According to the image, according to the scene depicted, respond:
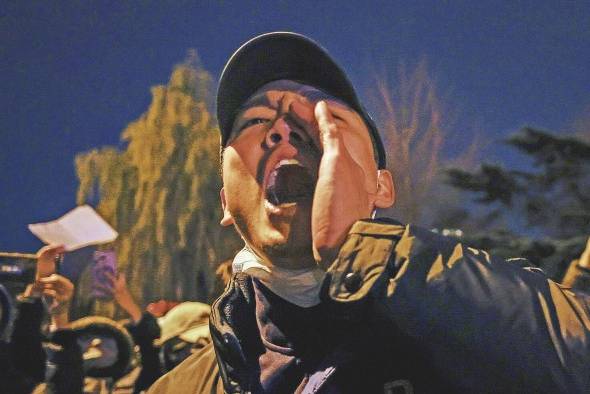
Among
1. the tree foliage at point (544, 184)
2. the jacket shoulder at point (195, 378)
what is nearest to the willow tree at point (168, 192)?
the tree foliage at point (544, 184)

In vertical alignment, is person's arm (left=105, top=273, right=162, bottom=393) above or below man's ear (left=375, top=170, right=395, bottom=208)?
below

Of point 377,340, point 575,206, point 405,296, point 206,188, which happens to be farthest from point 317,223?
point 206,188

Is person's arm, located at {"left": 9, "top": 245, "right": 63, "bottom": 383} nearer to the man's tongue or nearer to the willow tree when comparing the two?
the man's tongue

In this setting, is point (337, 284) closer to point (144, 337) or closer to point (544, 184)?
point (144, 337)

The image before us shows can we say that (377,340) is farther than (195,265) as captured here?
No

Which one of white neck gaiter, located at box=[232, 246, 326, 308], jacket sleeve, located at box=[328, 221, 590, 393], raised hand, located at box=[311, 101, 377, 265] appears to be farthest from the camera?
white neck gaiter, located at box=[232, 246, 326, 308]

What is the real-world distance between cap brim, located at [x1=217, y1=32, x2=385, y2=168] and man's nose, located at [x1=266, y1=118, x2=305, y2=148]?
128 mm

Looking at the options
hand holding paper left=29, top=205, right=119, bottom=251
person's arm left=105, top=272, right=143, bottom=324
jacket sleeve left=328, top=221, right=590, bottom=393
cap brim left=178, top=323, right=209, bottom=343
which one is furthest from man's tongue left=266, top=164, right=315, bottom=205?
person's arm left=105, top=272, right=143, bottom=324

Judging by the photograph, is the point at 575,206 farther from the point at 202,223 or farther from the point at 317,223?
the point at 317,223

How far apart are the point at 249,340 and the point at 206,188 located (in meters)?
11.5

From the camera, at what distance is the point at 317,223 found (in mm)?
715

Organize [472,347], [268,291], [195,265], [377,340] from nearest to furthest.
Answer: [472,347] → [377,340] → [268,291] → [195,265]

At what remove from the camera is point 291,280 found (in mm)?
957

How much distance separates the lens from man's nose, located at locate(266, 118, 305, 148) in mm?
923
